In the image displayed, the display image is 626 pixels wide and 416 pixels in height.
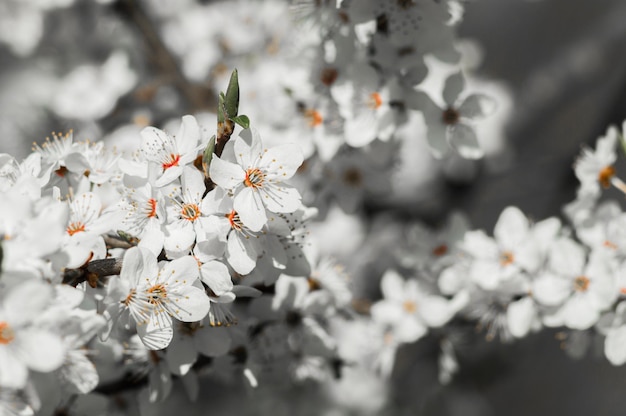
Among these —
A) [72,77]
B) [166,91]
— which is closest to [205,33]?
[166,91]

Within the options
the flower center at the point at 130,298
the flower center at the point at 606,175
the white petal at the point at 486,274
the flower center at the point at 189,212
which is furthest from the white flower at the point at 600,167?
the flower center at the point at 130,298

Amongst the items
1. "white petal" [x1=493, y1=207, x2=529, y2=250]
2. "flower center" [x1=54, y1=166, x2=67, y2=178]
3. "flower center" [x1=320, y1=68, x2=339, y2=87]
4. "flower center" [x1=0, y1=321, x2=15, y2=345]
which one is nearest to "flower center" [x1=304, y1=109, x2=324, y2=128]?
"flower center" [x1=320, y1=68, x2=339, y2=87]

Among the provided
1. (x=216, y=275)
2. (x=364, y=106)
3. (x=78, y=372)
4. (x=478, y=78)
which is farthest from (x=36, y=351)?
(x=478, y=78)

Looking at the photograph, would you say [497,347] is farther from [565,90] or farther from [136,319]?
[136,319]

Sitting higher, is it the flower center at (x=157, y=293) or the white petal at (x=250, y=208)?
the white petal at (x=250, y=208)

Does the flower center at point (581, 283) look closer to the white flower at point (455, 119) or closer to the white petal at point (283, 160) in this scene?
the white flower at point (455, 119)

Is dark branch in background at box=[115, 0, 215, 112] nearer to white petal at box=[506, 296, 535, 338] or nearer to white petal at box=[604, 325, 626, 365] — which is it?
white petal at box=[506, 296, 535, 338]
